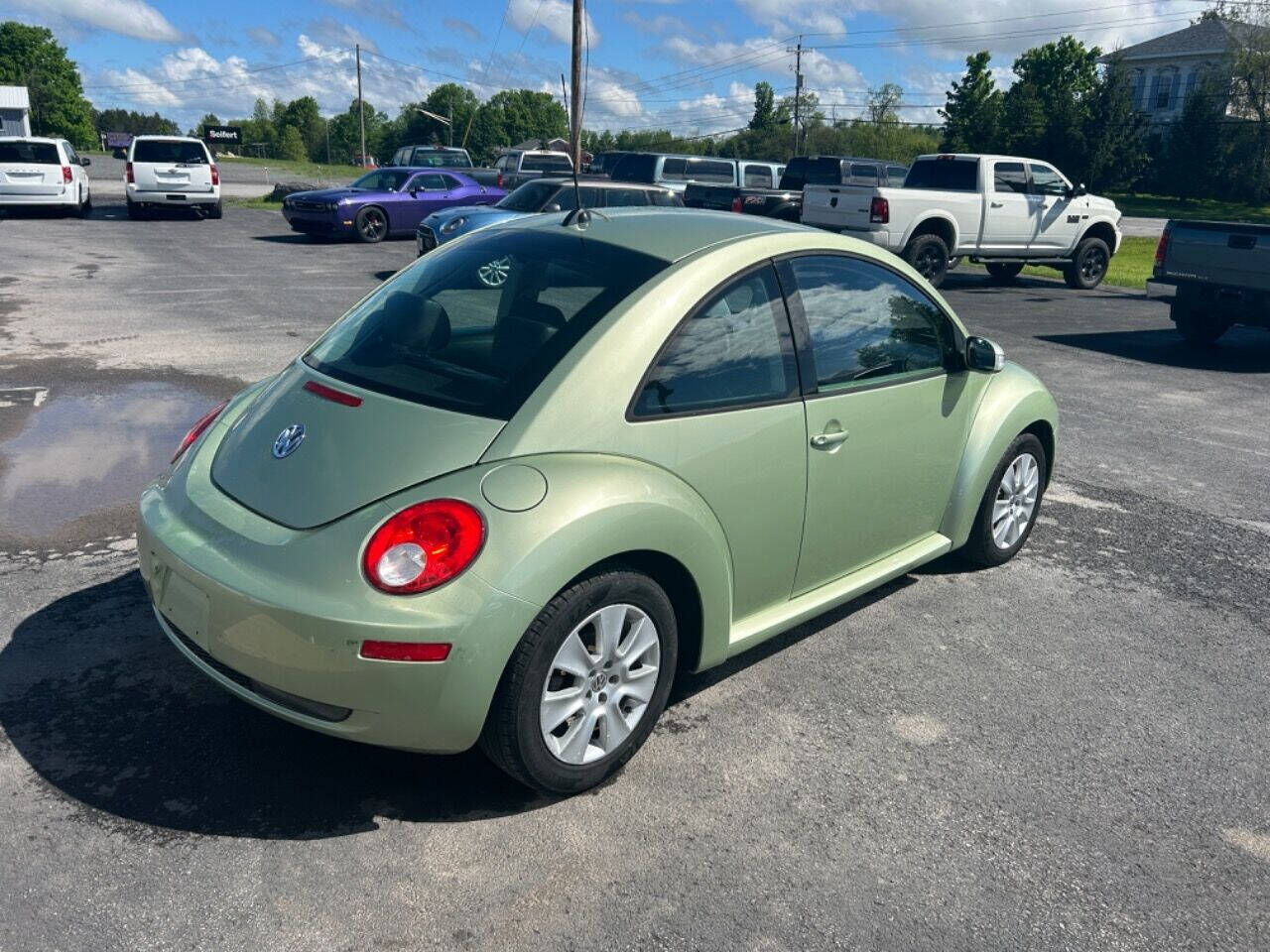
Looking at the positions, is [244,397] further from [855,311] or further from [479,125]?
[479,125]

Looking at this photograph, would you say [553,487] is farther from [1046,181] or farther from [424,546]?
[1046,181]

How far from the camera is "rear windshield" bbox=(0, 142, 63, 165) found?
2333 centimetres

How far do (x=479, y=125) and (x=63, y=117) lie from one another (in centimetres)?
4851

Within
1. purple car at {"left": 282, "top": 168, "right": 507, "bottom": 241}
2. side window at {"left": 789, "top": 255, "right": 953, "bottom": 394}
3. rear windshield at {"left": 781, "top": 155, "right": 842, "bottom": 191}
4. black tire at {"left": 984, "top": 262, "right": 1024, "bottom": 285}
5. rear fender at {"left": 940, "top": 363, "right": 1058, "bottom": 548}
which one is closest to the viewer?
side window at {"left": 789, "top": 255, "right": 953, "bottom": 394}

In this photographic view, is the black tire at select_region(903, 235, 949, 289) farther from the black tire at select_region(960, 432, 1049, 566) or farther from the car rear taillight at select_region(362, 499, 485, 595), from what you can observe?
the car rear taillight at select_region(362, 499, 485, 595)

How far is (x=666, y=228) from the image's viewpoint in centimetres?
388

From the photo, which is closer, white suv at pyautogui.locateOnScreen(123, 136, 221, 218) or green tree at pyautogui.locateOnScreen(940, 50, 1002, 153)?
white suv at pyautogui.locateOnScreen(123, 136, 221, 218)

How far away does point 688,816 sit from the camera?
10.5ft

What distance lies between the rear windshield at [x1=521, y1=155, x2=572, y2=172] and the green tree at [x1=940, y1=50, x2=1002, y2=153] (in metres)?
44.6

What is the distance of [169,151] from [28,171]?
2.89 m

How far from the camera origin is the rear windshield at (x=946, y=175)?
17594 millimetres


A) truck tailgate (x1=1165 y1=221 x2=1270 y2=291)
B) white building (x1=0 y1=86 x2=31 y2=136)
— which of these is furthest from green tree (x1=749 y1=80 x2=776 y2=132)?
truck tailgate (x1=1165 y1=221 x2=1270 y2=291)

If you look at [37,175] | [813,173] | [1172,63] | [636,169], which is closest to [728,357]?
[813,173]

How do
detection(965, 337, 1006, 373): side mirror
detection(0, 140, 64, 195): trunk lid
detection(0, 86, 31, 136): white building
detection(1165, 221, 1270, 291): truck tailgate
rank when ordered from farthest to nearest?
detection(0, 86, 31, 136): white building, detection(0, 140, 64, 195): trunk lid, detection(1165, 221, 1270, 291): truck tailgate, detection(965, 337, 1006, 373): side mirror
